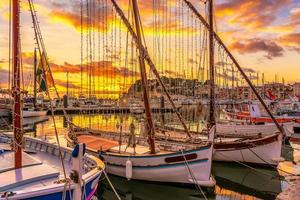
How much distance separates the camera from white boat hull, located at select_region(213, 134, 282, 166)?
2466 cm

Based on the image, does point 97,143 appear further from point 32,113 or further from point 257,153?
point 32,113

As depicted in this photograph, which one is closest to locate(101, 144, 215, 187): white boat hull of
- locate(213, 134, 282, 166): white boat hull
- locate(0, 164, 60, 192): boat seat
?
locate(213, 134, 282, 166): white boat hull

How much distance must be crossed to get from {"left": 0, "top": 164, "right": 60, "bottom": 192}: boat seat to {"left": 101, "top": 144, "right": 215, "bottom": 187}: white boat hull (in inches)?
349

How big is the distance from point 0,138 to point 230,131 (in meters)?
20.2

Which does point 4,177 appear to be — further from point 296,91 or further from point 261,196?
point 296,91

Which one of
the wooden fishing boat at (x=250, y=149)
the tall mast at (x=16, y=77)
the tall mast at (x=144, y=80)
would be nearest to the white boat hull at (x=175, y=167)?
the tall mast at (x=144, y=80)

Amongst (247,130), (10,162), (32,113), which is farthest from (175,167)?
(32,113)

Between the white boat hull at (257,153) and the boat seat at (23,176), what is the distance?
17.1 metres

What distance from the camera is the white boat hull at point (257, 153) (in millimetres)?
24656

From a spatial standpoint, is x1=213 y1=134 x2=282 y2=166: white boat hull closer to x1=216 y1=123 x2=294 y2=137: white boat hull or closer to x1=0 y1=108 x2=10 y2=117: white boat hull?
x1=216 y1=123 x2=294 y2=137: white boat hull

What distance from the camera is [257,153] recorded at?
81.7 ft

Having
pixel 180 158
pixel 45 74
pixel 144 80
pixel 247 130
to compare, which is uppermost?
pixel 144 80

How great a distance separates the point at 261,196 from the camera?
19141 millimetres

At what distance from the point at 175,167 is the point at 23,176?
409 inches
